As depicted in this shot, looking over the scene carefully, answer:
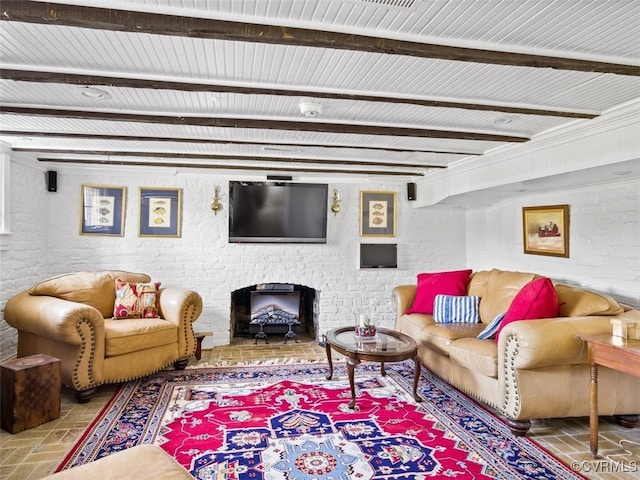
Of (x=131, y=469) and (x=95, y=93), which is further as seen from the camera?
(x=95, y=93)

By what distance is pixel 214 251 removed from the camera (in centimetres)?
483

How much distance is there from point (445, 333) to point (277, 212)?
2.46 m

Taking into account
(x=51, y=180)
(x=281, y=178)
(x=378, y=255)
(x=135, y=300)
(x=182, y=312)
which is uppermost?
(x=281, y=178)

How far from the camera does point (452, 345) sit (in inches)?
123

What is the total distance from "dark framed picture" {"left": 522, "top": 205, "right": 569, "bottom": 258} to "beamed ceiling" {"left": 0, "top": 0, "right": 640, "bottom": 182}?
1078 mm

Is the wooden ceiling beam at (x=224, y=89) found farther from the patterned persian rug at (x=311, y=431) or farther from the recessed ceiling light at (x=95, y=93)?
the patterned persian rug at (x=311, y=431)

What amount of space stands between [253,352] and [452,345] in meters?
2.31

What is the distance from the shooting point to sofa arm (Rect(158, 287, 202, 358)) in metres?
3.69

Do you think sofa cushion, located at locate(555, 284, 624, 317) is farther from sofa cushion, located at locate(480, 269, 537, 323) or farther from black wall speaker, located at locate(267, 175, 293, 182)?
black wall speaker, located at locate(267, 175, 293, 182)

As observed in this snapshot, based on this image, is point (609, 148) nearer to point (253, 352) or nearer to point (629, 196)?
point (629, 196)

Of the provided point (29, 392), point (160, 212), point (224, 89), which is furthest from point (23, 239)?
point (224, 89)

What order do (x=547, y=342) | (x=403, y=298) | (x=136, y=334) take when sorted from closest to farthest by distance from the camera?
(x=547, y=342), (x=136, y=334), (x=403, y=298)

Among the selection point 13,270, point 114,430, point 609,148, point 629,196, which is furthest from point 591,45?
point 13,270

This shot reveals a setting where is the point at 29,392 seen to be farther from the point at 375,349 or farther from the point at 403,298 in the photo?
the point at 403,298
